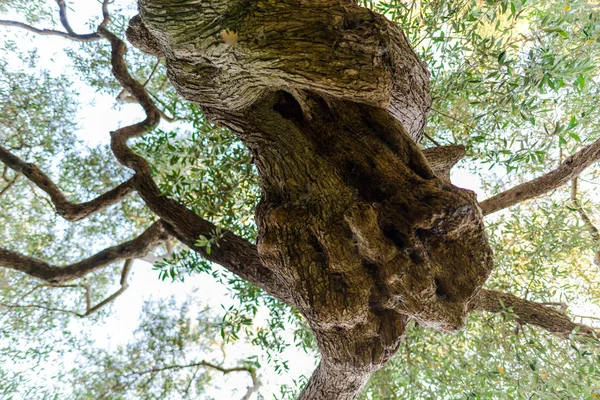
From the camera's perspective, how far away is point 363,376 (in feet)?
11.7

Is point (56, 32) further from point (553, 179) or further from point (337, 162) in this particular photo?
point (553, 179)

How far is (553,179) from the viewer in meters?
4.44

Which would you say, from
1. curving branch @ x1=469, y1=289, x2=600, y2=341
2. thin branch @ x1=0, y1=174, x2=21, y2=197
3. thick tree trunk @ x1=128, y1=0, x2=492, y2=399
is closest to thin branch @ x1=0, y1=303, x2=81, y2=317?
thin branch @ x1=0, y1=174, x2=21, y2=197

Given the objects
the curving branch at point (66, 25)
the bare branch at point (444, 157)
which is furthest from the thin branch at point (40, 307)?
the bare branch at point (444, 157)

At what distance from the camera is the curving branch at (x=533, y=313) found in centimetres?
432

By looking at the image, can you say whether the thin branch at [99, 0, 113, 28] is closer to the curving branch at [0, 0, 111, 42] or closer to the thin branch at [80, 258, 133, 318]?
the curving branch at [0, 0, 111, 42]

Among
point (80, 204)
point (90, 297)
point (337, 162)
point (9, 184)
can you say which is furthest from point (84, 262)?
point (337, 162)

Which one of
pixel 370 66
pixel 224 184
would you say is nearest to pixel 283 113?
pixel 370 66

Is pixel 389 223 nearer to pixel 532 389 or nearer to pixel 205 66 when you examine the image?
pixel 205 66

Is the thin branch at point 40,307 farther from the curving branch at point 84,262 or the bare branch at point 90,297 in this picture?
the curving branch at point 84,262

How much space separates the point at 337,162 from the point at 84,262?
13.7 feet

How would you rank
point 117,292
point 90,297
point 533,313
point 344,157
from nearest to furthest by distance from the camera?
point 344,157, point 533,313, point 117,292, point 90,297

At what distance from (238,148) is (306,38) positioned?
284 cm

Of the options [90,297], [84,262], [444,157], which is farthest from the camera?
[90,297]
